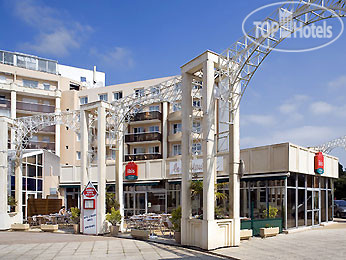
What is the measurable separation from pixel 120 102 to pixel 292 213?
9.02m

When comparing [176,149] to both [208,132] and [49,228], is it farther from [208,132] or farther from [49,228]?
[208,132]

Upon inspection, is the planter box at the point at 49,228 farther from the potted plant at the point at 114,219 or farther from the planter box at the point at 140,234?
the planter box at the point at 140,234

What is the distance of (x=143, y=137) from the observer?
39.0 meters

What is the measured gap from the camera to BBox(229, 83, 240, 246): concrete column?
1247 cm

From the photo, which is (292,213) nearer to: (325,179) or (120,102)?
(325,179)

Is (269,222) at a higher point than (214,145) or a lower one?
lower

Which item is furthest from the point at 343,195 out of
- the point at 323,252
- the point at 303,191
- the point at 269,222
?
the point at 323,252

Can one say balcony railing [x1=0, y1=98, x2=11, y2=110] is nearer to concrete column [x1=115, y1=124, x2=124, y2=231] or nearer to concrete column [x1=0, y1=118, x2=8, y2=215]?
concrete column [x1=0, y1=118, x2=8, y2=215]

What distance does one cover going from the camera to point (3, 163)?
776 inches

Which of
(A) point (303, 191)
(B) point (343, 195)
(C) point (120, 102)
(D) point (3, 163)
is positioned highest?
(C) point (120, 102)

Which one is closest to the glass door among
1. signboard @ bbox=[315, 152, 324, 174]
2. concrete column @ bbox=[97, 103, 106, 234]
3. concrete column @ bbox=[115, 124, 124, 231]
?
concrete column @ bbox=[115, 124, 124, 231]

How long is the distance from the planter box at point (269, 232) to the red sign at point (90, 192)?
22.7 ft

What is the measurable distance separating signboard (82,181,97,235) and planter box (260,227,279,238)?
6.69 metres

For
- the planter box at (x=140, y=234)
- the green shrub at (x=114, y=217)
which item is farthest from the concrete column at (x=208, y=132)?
the green shrub at (x=114, y=217)
